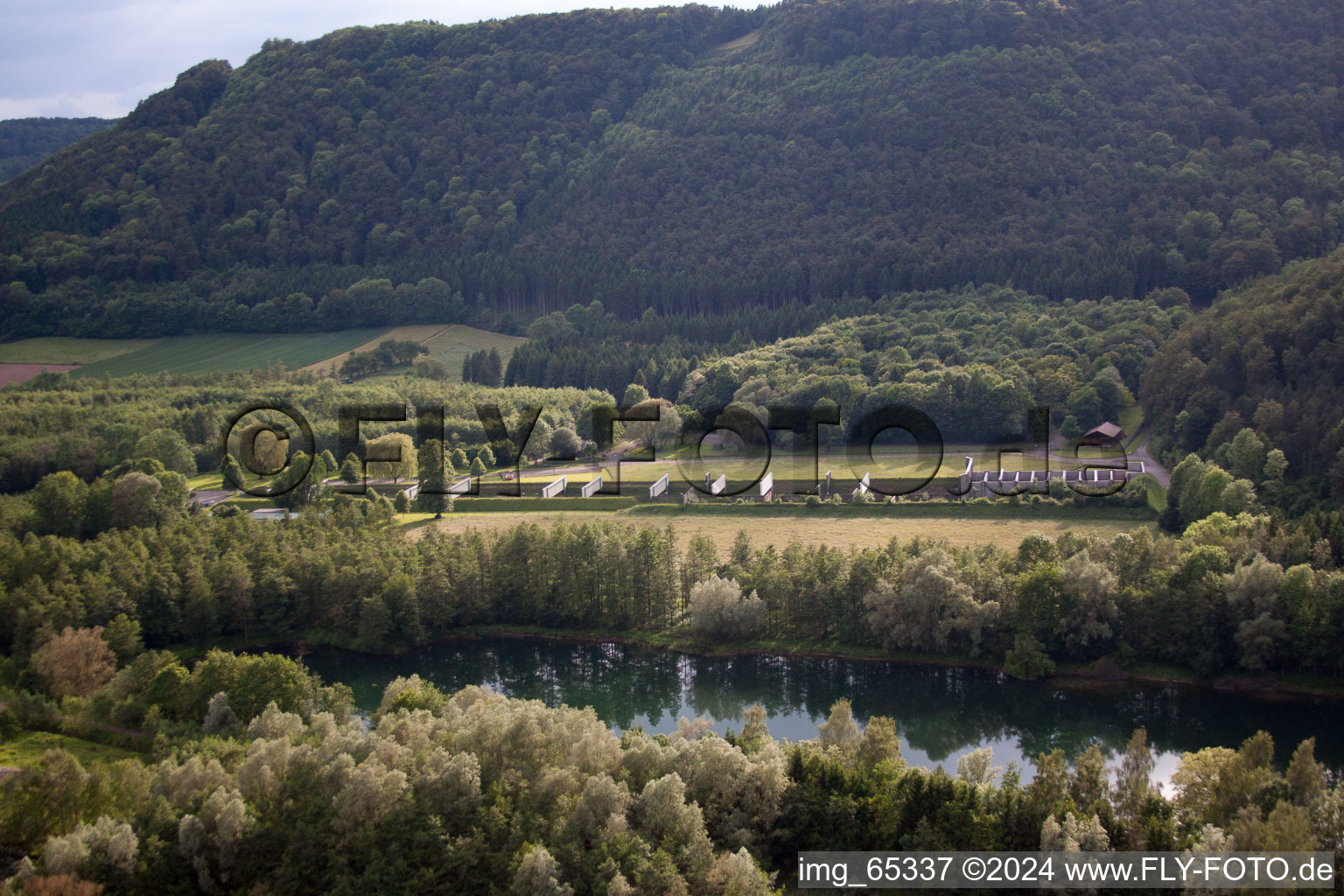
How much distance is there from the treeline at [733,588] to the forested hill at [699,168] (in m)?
53.1

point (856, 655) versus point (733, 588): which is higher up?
point (733, 588)

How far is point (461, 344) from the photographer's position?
102 metres

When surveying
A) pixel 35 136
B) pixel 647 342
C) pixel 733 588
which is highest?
pixel 35 136

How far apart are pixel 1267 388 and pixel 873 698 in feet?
96.9

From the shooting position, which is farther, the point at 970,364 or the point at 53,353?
the point at 53,353

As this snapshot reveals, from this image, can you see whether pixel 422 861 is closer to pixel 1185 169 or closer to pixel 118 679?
pixel 118 679

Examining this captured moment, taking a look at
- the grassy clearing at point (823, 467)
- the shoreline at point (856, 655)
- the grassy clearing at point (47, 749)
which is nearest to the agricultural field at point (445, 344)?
the grassy clearing at point (823, 467)

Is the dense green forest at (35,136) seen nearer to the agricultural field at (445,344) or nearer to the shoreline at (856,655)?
the agricultural field at (445,344)

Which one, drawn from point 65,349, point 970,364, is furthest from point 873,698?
point 65,349

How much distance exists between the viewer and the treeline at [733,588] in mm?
36125

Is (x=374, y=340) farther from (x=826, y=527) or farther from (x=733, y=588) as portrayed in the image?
(x=733, y=588)

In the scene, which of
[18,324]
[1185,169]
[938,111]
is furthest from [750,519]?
[18,324]

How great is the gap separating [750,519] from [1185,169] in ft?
216

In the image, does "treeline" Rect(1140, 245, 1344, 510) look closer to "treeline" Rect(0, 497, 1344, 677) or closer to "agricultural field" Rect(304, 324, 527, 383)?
"treeline" Rect(0, 497, 1344, 677)
